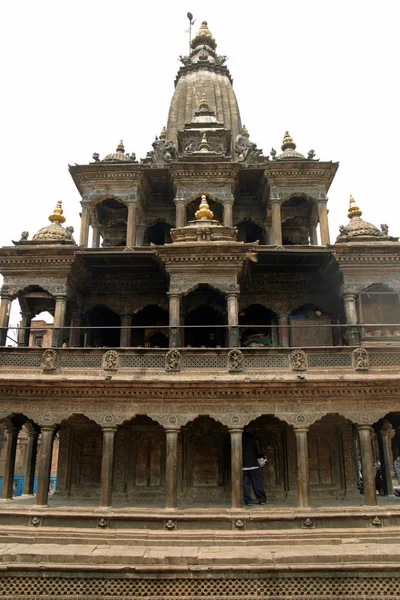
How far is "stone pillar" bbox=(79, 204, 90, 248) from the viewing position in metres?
21.7

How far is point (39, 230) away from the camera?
792 inches

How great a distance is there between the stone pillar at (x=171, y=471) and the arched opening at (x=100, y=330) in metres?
7.03

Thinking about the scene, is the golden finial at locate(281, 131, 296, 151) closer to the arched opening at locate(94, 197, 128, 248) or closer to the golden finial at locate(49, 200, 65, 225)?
the arched opening at locate(94, 197, 128, 248)

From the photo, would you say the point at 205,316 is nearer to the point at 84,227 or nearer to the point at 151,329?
the point at 151,329

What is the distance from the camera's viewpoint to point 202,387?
1605cm

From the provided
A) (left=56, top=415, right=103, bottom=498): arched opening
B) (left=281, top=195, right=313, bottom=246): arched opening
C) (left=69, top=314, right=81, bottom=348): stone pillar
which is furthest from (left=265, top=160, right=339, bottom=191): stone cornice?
(left=56, top=415, right=103, bottom=498): arched opening

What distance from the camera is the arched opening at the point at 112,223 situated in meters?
24.2

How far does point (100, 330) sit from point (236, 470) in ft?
32.1

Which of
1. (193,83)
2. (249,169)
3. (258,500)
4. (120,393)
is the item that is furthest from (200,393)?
(193,83)

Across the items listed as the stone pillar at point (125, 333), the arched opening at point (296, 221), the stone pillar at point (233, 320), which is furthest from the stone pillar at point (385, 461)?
the stone pillar at point (125, 333)

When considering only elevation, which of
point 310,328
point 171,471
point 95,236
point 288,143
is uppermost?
point 288,143

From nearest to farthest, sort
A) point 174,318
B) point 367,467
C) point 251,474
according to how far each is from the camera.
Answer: point 367,467, point 251,474, point 174,318

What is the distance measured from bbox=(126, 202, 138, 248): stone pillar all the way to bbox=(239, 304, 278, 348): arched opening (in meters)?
5.62

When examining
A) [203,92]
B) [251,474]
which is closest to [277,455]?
[251,474]
